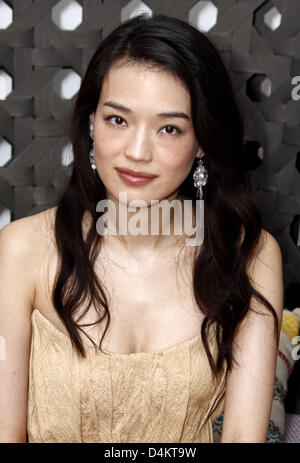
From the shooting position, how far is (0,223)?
5.68ft

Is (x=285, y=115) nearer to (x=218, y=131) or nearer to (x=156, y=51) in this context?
(x=218, y=131)

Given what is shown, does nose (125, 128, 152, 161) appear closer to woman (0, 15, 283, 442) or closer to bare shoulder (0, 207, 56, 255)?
woman (0, 15, 283, 442)

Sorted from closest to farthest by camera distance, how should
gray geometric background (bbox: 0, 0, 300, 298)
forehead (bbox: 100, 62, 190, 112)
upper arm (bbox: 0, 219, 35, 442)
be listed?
forehead (bbox: 100, 62, 190, 112), upper arm (bbox: 0, 219, 35, 442), gray geometric background (bbox: 0, 0, 300, 298)

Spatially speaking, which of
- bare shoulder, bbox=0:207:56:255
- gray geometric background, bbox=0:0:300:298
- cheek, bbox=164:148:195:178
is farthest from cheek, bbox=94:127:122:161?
gray geometric background, bbox=0:0:300:298

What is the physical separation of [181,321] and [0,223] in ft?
2.10

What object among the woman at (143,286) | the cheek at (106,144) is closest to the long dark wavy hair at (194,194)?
the woman at (143,286)

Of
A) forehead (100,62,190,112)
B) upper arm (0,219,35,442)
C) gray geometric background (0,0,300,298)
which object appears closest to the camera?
forehead (100,62,190,112)

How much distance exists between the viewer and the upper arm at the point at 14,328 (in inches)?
51.1

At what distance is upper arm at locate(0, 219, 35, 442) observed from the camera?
1.30m

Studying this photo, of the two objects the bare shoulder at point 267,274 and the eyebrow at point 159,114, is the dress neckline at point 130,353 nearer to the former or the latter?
the bare shoulder at point 267,274

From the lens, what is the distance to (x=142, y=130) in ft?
3.96
